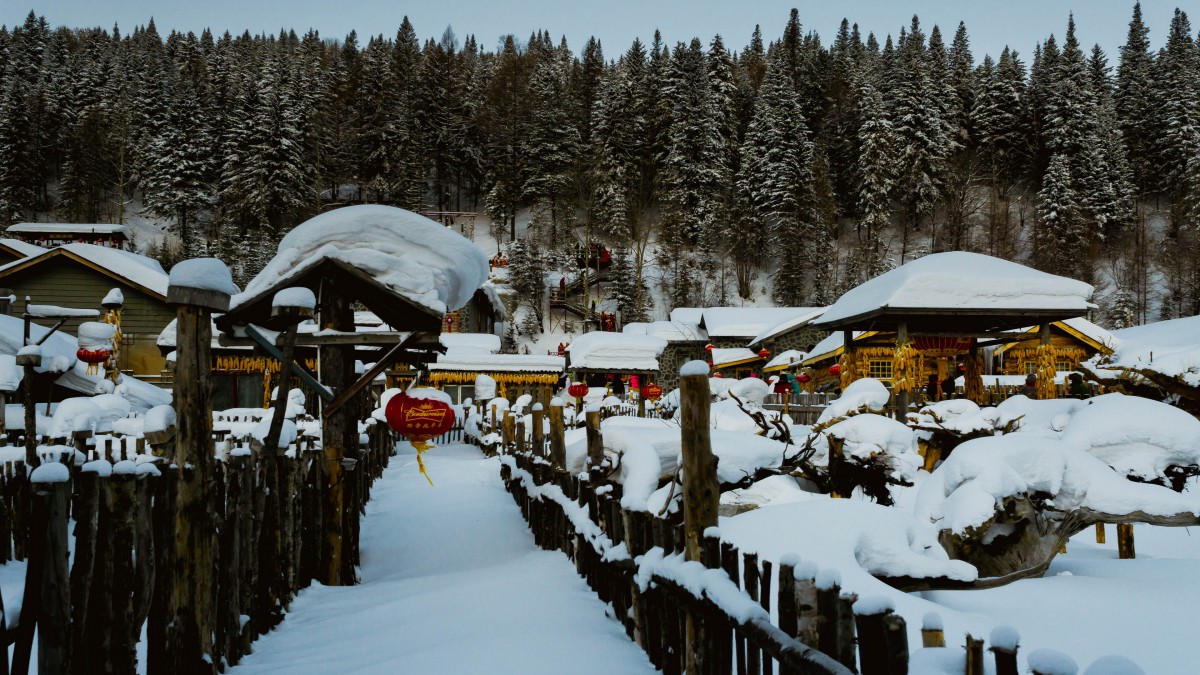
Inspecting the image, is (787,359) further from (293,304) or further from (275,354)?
(293,304)

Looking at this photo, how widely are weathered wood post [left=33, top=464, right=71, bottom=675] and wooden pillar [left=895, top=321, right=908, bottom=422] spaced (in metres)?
14.5

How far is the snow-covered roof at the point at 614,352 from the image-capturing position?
30312 millimetres

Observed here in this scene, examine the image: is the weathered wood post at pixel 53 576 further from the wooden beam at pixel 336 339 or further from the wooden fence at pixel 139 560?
the wooden beam at pixel 336 339

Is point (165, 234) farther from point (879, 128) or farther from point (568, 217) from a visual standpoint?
point (879, 128)

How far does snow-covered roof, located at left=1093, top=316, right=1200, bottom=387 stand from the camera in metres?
11.6

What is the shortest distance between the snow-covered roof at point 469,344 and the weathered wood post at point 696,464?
1113 inches

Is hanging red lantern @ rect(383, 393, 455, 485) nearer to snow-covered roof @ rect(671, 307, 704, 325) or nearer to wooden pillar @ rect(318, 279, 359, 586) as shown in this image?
wooden pillar @ rect(318, 279, 359, 586)

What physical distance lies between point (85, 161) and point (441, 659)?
68869 mm

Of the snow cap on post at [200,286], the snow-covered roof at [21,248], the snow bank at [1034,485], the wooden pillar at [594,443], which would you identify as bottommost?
the snow bank at [1034,485]

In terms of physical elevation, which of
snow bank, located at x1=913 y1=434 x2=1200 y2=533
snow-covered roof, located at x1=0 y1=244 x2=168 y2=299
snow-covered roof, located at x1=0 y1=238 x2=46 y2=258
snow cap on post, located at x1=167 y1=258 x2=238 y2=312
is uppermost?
snow-covered roof, located at x1=0 y1=238 x2=46 y2=258

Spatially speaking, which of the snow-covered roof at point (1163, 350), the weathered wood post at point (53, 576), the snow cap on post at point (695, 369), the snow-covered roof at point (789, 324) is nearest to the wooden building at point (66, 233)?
the snow-covered roof at point (789, 324)

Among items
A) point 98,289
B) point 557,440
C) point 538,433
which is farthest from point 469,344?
point 557,440

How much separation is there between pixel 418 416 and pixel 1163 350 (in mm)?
22898

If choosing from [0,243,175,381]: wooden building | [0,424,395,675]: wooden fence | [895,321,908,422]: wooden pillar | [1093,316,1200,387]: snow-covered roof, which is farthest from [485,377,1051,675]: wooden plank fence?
[0,243,175,381]: wooden building
